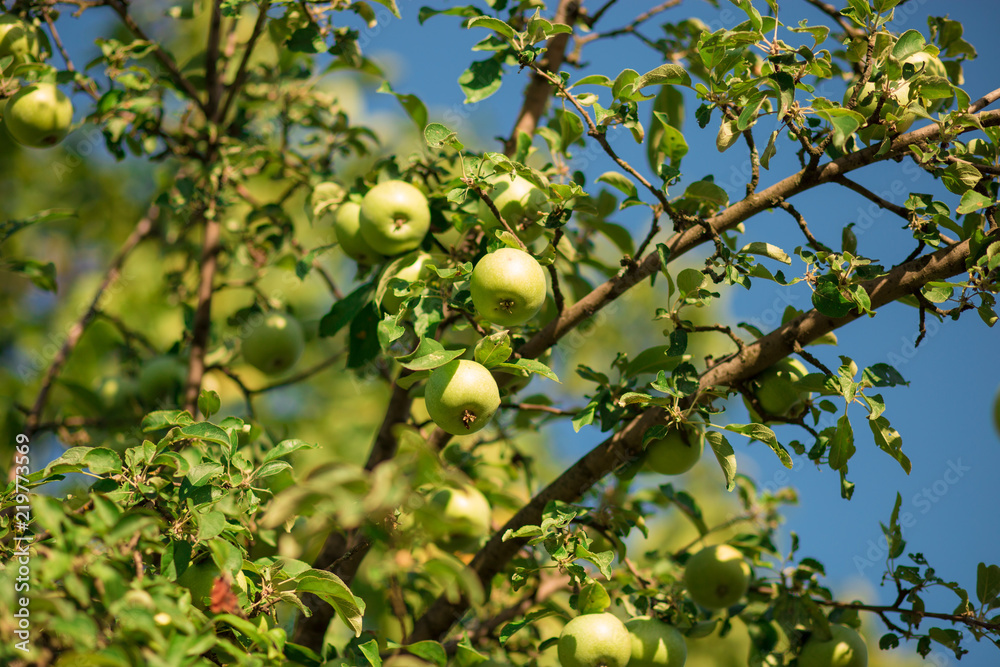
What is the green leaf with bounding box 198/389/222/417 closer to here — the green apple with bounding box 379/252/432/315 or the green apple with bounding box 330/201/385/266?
the green apple with bounding box 379/252/432/315

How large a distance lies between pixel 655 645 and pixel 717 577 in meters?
0.45

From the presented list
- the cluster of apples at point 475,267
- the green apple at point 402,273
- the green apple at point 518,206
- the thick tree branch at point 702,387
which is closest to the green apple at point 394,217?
the cluster of apples at point 475,267

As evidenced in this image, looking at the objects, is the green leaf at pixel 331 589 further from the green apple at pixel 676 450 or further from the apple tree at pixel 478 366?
the green apple at pixel 676 450

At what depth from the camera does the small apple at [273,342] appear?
3.11 m

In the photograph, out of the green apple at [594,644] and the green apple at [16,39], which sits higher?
the green apple at [16,39]

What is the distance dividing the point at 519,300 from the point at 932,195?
112 cm

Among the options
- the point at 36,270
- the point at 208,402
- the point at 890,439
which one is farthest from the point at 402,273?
the point at 36,270

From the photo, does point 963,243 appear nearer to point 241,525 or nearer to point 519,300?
point 519,300

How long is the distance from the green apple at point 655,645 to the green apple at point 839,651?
46cm

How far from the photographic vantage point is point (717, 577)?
7.91 feet

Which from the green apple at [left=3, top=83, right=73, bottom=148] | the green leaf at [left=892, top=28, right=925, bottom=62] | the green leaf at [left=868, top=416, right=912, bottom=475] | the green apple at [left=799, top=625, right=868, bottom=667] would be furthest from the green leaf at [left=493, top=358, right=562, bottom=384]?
the green apple at [left=3, top=83, right=73, bottom=148]

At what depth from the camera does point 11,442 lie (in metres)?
3.15

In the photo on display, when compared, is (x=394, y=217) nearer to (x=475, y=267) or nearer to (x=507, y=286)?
(x=475, y=267)

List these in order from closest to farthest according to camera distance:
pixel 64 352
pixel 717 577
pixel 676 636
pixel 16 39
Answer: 1. pixel 676 636
2. pixel 717 577
3. pixel 16 39
4. pixel 64 352
